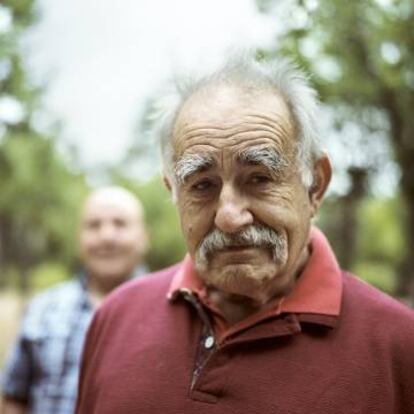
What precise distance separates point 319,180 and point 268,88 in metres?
0.36

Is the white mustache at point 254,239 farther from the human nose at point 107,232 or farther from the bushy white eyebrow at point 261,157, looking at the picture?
the human nose at point 107,232

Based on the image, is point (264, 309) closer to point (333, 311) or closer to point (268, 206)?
point (333, 311)

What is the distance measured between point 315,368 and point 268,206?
494 mm

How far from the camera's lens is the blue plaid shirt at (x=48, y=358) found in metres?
3.19

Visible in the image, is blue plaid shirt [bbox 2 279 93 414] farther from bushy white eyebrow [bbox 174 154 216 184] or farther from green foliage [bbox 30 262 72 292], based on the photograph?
green foliage [bbox 30 262 72 292]

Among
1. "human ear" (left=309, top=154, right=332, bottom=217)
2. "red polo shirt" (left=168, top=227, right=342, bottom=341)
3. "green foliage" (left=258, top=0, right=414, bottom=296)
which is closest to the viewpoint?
"red polo shirt" (left=168, top=227, right=342, bottom=341)

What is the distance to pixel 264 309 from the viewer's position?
1.85 meters

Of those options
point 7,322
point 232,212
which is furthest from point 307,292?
point 7,322

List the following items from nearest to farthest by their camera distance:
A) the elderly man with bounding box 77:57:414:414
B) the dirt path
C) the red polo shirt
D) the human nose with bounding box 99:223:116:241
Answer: the elderly man with bounding box 77:57:414:414
the red polo shirt
the human nose with bounding box 99:223:116:241
the dirt path

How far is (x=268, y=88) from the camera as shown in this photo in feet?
6.02

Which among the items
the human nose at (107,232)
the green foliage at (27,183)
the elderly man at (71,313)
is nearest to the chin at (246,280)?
the elderly man at (71,313)

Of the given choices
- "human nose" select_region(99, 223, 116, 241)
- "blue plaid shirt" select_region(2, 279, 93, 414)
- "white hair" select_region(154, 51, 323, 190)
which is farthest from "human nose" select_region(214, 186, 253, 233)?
"human nose" select_region(99, 223, 116, 241)

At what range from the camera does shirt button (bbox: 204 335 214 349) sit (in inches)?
72.4

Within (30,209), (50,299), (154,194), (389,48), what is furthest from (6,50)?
(154,194)
